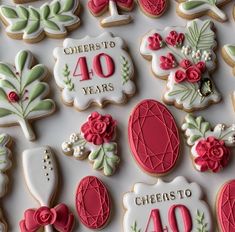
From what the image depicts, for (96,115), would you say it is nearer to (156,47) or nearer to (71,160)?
(71,160)

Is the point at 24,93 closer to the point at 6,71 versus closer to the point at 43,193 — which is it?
the point at 6,71

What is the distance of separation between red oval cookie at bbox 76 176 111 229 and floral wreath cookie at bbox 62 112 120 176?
0.03m

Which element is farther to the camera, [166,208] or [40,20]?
[40,20]

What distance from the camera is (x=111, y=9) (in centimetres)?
109

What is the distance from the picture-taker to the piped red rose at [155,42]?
106 centimetres

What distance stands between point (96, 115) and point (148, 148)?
0.13m

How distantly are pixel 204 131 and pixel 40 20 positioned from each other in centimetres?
45

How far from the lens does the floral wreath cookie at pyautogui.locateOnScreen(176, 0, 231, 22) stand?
3.59ft

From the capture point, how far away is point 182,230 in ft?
3.07

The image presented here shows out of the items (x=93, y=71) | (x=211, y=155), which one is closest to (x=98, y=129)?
(x=93, y=71)

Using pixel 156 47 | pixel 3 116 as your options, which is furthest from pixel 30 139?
pixel 156 47

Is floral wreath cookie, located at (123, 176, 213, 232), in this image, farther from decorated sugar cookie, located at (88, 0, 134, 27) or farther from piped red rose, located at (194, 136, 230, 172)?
decorated sugar cookie, located at (88, 0, 134, 27)

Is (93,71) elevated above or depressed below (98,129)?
above

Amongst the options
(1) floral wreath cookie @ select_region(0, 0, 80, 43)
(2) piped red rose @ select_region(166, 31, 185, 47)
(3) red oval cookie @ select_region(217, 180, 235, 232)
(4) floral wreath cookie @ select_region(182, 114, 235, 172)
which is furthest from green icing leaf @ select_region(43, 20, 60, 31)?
(3) red oval cookie @ select_region(217, 180, 235, 232)
